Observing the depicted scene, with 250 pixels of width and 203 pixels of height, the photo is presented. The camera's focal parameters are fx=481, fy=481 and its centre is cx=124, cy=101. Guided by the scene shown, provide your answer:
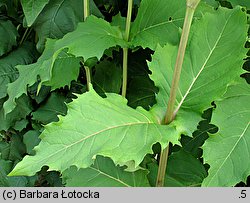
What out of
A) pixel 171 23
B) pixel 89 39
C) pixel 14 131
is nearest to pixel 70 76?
pixel 89 39

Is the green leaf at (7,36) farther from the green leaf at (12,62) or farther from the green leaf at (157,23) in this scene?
the green leaf at (157,23)

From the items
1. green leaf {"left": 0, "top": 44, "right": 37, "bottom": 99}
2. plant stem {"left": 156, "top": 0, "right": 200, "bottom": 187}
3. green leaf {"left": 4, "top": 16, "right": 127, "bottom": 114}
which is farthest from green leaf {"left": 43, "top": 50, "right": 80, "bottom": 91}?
plant stem {"left": 156, "top": 0, "right": 200, "bottom": 187}

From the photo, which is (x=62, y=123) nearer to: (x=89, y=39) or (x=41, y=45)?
(x=89, y=39)

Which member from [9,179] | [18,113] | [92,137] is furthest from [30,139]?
[92,137]

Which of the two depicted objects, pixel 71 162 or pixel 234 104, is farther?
pixel 234 104

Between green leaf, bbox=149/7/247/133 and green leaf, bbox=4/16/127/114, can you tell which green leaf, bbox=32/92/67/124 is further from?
green leaf, bbox=149/7/247/133
